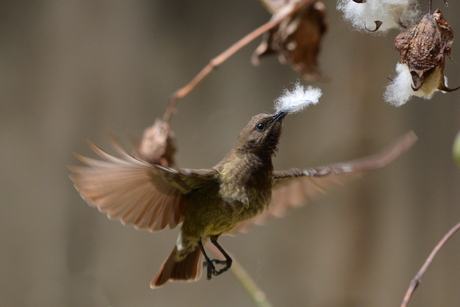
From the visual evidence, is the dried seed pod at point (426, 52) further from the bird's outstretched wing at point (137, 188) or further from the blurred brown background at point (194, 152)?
the blurred brown background at point (194, 152)

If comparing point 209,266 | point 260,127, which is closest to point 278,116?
point 260,127

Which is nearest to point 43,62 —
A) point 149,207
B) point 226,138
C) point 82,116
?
point 82,116

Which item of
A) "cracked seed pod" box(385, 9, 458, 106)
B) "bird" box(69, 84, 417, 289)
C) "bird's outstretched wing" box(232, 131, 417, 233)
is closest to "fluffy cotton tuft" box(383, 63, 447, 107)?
"cracked seed pod" box(385, 9, 458, 106)

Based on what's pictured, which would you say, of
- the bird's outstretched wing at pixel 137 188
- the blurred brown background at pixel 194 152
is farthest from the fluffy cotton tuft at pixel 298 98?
the blurred brown background at pixel 194 152

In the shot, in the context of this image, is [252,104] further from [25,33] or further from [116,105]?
[25,33]

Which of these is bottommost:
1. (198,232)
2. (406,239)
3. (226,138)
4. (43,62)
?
(406,239)

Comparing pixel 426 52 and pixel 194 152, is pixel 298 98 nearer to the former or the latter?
pixel 426 52
